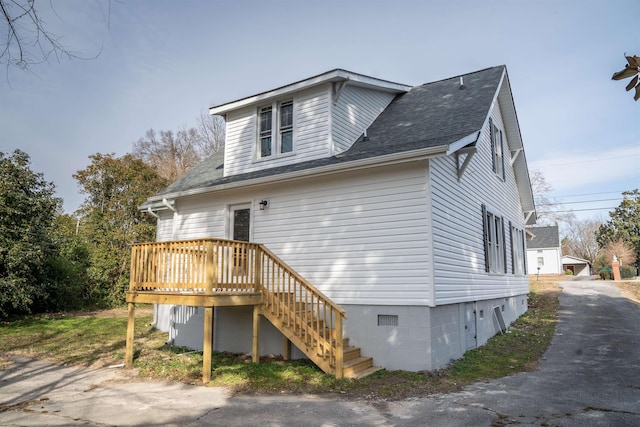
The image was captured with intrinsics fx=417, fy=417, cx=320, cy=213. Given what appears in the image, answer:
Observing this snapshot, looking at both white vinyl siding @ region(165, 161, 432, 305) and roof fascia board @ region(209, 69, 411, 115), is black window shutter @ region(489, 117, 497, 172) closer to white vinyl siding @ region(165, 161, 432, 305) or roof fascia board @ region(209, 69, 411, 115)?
roof fascia board @ region(209, 69, 411, 115)

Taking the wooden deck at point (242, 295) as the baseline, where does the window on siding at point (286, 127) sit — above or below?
above

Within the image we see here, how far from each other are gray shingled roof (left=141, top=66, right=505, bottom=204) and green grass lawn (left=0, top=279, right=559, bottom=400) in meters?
4.11

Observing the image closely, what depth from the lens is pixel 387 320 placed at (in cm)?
812

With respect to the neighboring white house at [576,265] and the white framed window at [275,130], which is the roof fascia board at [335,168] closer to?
the white framed window at [275,130]

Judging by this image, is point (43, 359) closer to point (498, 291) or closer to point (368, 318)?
point (368, 318)

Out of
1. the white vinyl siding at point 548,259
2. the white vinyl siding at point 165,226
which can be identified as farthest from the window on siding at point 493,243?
the white vinyl siding at point 548,259

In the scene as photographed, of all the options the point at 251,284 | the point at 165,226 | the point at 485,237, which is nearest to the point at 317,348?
the point at 251,284

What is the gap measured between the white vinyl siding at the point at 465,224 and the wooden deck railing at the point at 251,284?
225cm

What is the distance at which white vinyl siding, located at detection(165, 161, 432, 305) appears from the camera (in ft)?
→ 26.2

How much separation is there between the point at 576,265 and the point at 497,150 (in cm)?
Result: 4958

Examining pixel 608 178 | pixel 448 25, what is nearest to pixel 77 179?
pixel 448 25

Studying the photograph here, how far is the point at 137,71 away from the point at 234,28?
18.5 ft

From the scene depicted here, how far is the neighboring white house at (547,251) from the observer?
1873 inches

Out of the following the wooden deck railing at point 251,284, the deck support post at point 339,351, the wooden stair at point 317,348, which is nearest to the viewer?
the deck support post at point 339,351
